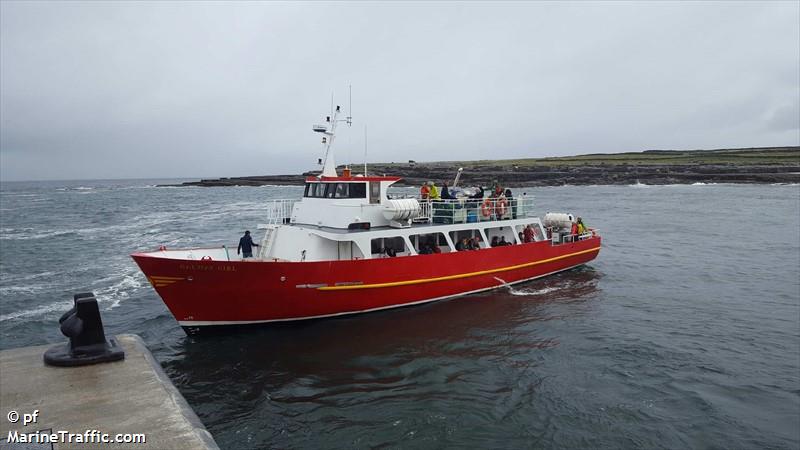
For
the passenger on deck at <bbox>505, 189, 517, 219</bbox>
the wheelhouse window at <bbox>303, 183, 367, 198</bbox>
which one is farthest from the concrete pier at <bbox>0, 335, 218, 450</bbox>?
the passenger on deck at <bbox>505, 189, 517, 219</bbox>

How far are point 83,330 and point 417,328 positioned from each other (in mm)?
9027

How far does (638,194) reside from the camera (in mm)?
65438

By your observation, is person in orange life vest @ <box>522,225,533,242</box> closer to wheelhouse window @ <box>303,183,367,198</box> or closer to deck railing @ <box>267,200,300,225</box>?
wheelhouse window @ <box>303,183,367,198</box>

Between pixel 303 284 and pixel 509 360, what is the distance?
19.6 feet

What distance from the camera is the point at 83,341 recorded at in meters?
7.68

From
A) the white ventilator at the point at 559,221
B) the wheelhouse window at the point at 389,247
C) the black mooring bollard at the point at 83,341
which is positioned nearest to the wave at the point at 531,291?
the white ventilator at the point at 559,221

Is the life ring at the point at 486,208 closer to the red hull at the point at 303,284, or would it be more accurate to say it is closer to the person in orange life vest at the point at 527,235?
the red hull at the point at 303,284

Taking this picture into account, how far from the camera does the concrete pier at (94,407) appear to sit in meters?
5.49

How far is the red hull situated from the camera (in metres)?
12.7

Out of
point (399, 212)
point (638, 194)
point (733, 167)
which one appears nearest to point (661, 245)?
point (399, 212)

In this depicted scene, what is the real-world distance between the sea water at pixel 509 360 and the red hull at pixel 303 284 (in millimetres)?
547

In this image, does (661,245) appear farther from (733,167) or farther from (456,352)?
(733,167)

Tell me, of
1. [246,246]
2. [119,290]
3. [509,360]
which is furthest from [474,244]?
[119,290]

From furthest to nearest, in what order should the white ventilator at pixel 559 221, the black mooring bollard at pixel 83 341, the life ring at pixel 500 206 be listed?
the white ventilator at pixel 559 221
the life ring at pixel 500 206
the black mooring bollard at pixel 83 341
